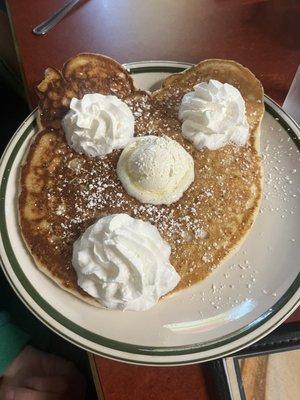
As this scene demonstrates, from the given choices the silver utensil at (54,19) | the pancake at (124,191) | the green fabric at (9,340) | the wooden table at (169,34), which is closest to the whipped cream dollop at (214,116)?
the pancake at (124,191)

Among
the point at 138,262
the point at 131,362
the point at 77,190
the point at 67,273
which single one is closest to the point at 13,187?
the point at 77,190

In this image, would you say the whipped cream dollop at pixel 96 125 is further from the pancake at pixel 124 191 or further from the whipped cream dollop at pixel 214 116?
the whipped cream dollop at pixel 214 116

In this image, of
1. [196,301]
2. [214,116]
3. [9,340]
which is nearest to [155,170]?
[214,116]

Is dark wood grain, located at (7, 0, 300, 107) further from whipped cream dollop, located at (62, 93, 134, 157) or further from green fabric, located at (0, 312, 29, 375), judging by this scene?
green fabric, located at (0, 312, 29, 375)

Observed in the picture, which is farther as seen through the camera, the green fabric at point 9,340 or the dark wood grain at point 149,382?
the green fabric at point 9,340

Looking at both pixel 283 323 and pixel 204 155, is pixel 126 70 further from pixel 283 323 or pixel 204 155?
pixel 283 323

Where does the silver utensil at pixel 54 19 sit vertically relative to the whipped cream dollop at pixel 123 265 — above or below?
above

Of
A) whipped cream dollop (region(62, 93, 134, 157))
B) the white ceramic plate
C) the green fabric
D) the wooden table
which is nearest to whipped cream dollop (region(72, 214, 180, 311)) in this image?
the white ceramic plate
